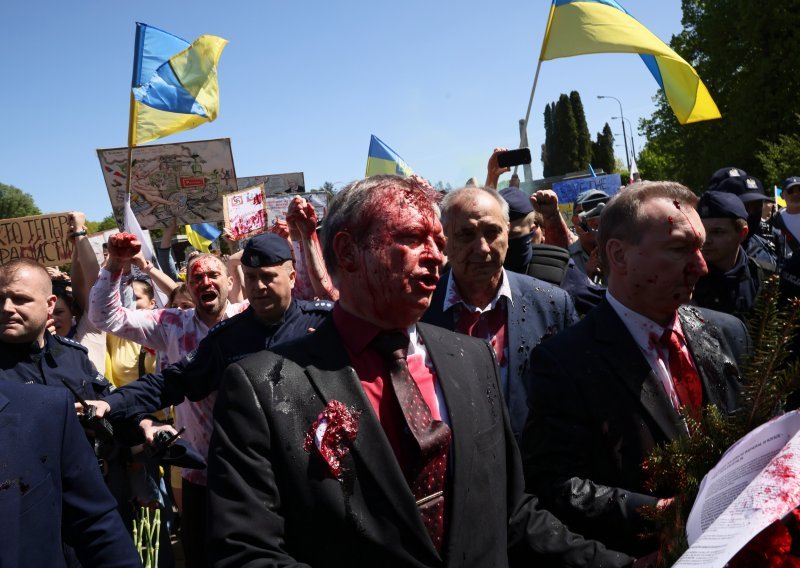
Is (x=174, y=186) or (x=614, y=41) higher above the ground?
(x=614, y=41)

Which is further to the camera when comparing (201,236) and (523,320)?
(201,236)

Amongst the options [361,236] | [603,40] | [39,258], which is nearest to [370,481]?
[361,236]

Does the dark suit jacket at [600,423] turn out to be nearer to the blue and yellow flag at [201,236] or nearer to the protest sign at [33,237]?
the protest sign at [33,237]

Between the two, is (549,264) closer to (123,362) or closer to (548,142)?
(123,362)

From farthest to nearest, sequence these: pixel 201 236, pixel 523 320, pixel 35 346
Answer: pixel 201 236, pixel 35 346, pixel 523 320

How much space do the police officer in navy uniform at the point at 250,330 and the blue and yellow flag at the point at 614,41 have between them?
330cm

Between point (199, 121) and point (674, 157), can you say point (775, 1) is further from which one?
point (199, 121)

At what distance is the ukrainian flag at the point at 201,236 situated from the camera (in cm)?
1213

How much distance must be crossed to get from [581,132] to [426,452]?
80251mm

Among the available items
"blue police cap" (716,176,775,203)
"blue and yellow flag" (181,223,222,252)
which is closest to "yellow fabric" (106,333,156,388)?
"blue police cap" (716,176,775,203)

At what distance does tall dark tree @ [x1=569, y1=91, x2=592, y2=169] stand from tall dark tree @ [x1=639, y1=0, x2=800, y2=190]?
4123 centimetres

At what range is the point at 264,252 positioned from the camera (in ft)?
14.3

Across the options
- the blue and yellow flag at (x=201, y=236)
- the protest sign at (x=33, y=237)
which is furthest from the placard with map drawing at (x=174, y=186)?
the blue and yellow flag at (x=201, y=236)

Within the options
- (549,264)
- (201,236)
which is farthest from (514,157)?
(201,236)
